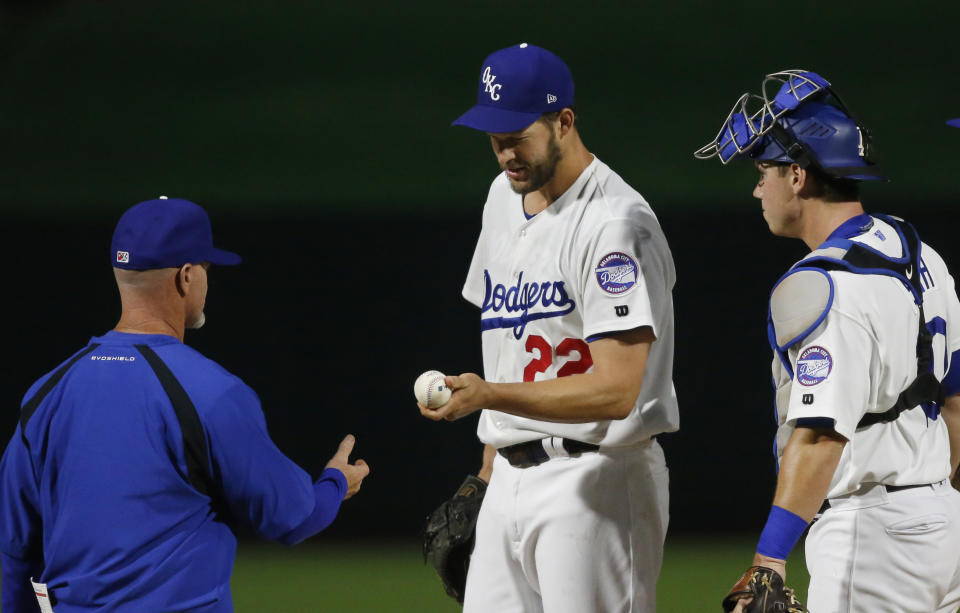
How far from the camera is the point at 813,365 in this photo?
8.93 ft

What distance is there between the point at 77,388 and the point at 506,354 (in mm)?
1132

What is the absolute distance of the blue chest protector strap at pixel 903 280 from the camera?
2.81m

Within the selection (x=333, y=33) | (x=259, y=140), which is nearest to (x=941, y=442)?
(x=259, y=140)

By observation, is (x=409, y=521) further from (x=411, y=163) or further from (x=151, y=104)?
(x=151, y=104)

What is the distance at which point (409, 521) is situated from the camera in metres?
7.48

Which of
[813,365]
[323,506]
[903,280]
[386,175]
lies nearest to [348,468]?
[323,506]

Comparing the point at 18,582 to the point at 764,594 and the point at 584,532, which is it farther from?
the point at 764,594

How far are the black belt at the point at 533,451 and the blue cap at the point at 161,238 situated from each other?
37.8 inches

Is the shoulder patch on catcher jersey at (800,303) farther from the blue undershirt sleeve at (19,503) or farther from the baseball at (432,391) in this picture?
the blue undershirt sleeve at (19,503)

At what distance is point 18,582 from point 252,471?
68 centimetres

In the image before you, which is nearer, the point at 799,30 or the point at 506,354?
the point at 506,354

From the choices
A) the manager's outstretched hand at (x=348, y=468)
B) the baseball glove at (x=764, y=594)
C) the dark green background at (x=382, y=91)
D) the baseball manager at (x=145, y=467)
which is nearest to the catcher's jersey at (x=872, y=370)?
the baseball glove at (x=764, y=594)

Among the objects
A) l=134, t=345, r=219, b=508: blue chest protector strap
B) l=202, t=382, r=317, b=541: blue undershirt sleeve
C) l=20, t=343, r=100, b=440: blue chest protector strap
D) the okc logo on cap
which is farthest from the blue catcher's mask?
l=20, t=343, r=100, b=440: blue chest protector strap

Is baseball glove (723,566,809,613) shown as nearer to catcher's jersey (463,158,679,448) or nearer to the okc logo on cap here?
catcher's jersey (463,158,679,448)
